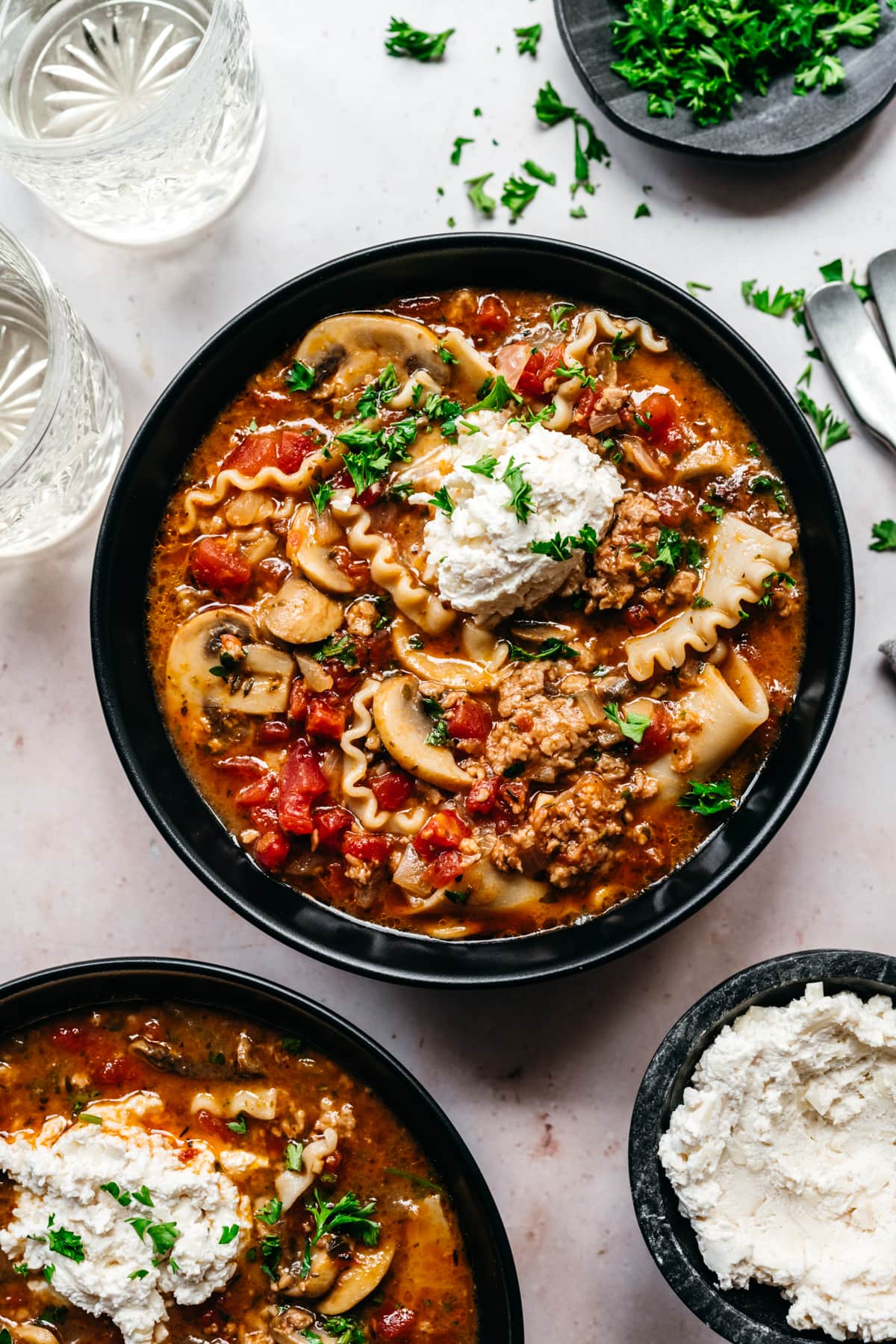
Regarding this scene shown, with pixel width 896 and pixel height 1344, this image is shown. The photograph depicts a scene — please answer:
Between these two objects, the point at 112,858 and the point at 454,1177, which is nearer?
the point at 454,1177

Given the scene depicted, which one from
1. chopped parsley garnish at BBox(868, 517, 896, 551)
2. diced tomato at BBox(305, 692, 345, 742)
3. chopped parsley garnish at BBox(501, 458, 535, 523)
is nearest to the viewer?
chopped parsley garnish at BBox(501, 458, 535, 523)

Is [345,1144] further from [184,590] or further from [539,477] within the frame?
[539,477]

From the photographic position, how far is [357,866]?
5.36m

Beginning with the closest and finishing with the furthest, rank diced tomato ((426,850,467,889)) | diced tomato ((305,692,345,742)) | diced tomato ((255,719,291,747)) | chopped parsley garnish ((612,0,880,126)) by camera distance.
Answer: diced tomato ((426,850,467,889)) < diced tomato ((305,692,345,742)) < diced tomato ((255,719,291,747)) < chopped parsley garnish ((612,0,880,126))

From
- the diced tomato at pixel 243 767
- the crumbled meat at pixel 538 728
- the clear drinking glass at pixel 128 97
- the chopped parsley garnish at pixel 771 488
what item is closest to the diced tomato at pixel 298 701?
the diced tomato at pixel 243 767

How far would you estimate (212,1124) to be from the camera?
549cm

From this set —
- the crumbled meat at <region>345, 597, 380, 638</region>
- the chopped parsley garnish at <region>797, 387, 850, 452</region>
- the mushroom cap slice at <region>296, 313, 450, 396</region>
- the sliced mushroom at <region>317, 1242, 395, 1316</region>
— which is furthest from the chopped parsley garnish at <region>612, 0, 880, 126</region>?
the sliced mushroom at <region>317, 1242, 395, 1316</region>

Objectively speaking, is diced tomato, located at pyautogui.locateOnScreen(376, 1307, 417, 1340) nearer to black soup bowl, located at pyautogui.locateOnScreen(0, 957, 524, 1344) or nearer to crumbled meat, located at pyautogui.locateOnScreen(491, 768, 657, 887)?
black soup bowl, located at pyautogui.locateOnScreen(0, 957, 524, 1344)

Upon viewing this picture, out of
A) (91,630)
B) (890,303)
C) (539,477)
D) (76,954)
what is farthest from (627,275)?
(76,954)

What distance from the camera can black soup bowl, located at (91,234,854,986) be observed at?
516 centimetres

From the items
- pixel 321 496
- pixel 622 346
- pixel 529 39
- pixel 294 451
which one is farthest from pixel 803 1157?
pixel 529 39

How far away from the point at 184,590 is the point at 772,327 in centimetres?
316

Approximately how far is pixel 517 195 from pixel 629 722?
2768 millimetres

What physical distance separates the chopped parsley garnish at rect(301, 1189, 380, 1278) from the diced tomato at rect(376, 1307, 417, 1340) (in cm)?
33
